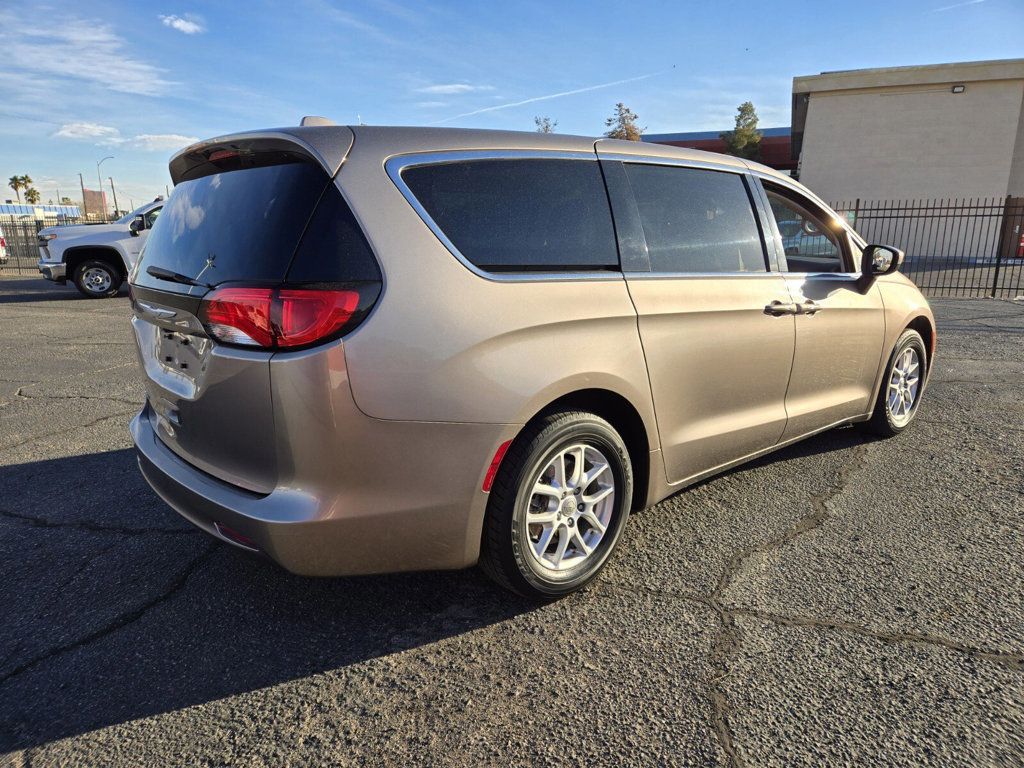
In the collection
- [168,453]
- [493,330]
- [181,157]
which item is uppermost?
[181,157]

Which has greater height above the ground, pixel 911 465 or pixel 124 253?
pixel 124 253

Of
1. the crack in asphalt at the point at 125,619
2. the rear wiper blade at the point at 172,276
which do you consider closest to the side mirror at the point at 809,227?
the rear wiper blade at the point at 172,276

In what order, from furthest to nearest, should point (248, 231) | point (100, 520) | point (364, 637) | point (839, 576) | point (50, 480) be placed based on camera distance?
point (50, 480) → point (100, 520) → point (839, 576) → point (364, 637) → point (248, 231)

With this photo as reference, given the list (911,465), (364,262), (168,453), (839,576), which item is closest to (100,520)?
(168,453)

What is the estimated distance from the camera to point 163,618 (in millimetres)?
2586

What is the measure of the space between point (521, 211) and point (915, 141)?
97.1ft

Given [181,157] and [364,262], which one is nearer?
[364,262]

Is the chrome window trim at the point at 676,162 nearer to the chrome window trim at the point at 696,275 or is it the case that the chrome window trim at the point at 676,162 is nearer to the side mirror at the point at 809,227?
the chrome window trim at the point at 696,275


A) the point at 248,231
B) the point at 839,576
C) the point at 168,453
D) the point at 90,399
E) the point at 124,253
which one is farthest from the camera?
the point at 124,253

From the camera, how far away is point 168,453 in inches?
105

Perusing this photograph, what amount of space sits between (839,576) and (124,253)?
14.2m

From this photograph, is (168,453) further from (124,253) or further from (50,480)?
(124,253)

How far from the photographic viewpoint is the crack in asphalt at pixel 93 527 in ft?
10.7

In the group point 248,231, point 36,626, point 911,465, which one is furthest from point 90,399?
point 911,465
